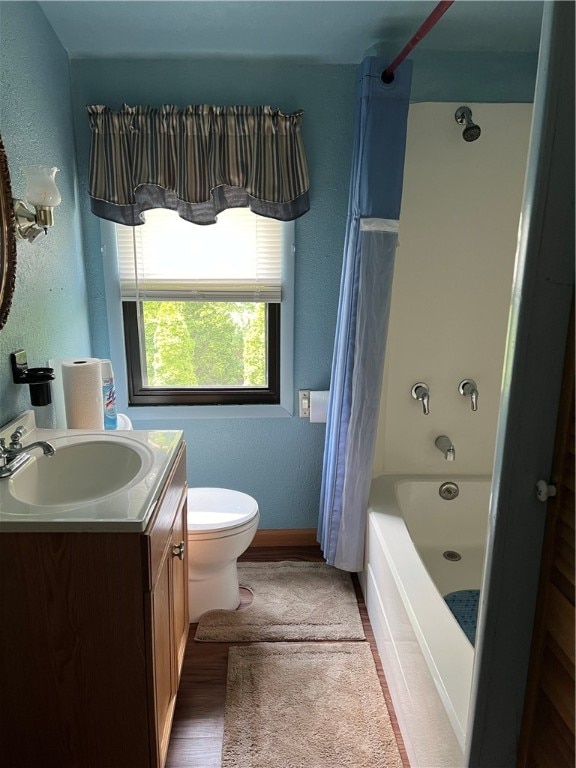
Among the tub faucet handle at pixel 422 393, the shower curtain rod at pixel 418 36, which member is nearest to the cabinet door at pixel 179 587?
the tub faucet handle at pixel 422 393

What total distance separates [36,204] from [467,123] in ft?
5.40

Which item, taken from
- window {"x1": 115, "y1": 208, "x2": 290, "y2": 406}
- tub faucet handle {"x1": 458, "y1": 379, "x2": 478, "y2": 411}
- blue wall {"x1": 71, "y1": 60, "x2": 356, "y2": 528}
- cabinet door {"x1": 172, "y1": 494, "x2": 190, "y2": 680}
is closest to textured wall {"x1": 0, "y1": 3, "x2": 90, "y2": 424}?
blue wall {"x1": 71, "y1": 60, "x2": 356, "y2": 528}

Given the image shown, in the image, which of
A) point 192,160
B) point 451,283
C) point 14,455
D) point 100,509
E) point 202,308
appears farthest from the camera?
point 202,308

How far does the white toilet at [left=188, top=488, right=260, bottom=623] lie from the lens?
192 cm

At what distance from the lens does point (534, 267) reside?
2.59 ft

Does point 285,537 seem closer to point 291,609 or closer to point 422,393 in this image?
point 291,609

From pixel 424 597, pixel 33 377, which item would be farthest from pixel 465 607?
pixel 33 377

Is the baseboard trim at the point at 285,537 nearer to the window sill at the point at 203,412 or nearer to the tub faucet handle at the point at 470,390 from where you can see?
the window sill at the point at 203,412

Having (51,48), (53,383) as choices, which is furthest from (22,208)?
(51,48)

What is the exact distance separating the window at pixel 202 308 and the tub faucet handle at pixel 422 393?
2.13 ft

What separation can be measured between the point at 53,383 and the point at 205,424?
30.8 inches

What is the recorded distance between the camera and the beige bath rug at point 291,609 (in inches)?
78.8

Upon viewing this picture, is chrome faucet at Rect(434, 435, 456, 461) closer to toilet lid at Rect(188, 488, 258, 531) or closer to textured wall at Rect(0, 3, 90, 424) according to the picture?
toilet lid at Rect(188, 488, 258, 531)

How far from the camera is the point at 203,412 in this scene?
2475 mm
